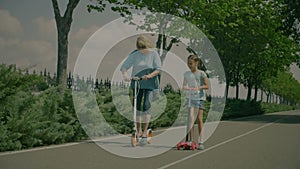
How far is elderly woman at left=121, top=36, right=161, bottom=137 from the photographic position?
9.89m

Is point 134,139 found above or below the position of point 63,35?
below

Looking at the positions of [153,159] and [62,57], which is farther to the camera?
[62,57]

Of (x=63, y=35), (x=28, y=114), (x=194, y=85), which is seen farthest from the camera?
(x=63, y=35)

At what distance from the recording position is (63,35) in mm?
16766

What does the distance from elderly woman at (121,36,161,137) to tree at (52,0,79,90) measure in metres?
6.50

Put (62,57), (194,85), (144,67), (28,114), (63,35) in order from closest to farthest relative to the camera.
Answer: (28,114) → (144,67) → (194,85) → (62,57) → (63,35)

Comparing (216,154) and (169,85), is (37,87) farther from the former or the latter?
(169,85)

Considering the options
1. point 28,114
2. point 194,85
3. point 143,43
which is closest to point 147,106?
point 194,85

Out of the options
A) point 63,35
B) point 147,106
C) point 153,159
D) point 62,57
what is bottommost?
point 153,159

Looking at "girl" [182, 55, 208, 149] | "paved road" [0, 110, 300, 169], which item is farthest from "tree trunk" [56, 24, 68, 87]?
"girl" [182, 55, 208, 149]

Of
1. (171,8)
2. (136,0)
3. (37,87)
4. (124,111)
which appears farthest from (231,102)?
(37,87)

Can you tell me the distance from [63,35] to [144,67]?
7.46 m

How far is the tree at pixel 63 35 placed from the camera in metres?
16.5

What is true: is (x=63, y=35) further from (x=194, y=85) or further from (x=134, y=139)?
(x=194, y=85)
